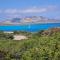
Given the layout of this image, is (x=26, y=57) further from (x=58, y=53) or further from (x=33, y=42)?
(x=33, y=42)

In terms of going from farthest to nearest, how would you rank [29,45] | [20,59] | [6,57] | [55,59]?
[29,45] → [6,57] → [20,59] → [55,59]

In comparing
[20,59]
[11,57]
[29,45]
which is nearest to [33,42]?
[29,45]

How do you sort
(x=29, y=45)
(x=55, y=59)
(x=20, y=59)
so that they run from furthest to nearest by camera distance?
(x=29, y=45)
(x=20, y=59)
(x=55, y=59)

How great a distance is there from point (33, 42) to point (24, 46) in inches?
44.5

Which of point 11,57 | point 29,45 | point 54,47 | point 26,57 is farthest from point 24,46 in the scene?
point 26,57

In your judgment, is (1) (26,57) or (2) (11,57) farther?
(2) (11,57)

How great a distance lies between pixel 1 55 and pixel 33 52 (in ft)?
11.6

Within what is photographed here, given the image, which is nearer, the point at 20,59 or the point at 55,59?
the point at 55,59

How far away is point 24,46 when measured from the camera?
72.7 ft

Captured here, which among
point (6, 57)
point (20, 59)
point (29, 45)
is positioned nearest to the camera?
point (20, 59)

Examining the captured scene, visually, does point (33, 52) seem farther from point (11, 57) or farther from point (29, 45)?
point (29, 45)

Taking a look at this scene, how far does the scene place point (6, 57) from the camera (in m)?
18.2

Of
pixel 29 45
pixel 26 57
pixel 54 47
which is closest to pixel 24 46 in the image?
pixel 29 45

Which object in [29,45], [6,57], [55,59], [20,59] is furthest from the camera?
[29,45]
